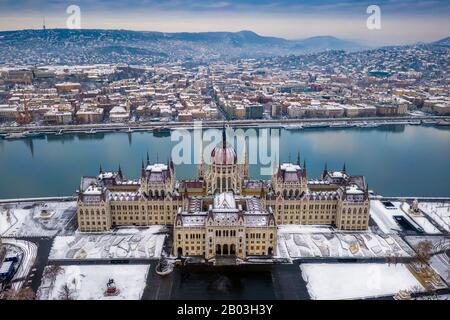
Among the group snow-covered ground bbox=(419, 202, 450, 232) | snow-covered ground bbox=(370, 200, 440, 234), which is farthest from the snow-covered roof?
snow-covered ground bbox=(419, 202, 450, 232)

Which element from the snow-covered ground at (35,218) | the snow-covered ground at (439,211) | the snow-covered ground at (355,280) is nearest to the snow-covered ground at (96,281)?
the snow-covered ground at (35,218)

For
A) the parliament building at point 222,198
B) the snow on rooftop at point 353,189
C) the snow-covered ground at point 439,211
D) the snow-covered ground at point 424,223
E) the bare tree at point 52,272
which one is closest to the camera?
the bare tree at point 52,272

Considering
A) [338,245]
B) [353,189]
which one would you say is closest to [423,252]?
[338,245]

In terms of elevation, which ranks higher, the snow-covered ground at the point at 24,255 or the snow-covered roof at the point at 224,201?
the snow-covered roof at the point at 224,201

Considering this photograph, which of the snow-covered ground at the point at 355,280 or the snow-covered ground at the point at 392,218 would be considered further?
the snow-covered ground at the point at 392,218

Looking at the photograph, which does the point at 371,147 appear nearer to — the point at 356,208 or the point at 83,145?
the point at 356,208

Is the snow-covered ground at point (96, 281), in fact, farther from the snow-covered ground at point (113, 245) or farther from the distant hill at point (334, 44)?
the distant hill at point (334, 44)

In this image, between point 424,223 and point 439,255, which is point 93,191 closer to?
point 439,255

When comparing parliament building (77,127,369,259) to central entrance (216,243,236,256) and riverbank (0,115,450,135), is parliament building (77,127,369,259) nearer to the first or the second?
central entrance (216,243,236,256)
